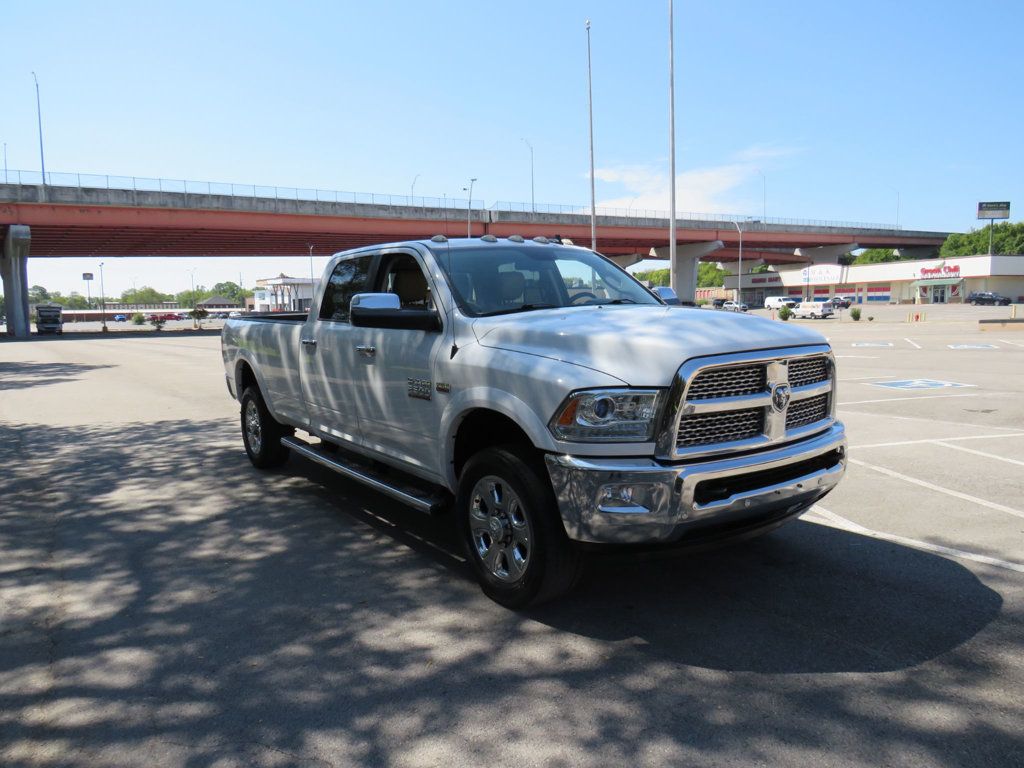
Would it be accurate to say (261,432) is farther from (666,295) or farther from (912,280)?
(912,280)

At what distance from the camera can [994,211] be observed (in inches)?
4001

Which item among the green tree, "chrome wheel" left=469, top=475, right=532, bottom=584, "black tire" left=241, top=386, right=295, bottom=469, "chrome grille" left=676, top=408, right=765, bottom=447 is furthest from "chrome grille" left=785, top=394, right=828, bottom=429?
the green tree

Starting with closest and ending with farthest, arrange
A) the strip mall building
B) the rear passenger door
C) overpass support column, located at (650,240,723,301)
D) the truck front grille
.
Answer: the truck front grille < the rear passenger door < overpass support column, located at (650,240,723,301) < the strip mall building

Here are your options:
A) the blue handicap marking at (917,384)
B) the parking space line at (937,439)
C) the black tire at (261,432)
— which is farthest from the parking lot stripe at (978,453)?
the black tire at (261,432)

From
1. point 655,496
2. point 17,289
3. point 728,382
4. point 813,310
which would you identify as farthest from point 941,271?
point 655,496

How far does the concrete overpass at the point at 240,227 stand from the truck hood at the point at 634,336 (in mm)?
45798

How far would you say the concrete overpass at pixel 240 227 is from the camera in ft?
147

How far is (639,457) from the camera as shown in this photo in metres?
3.52

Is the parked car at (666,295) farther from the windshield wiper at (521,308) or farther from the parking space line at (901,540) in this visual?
the parking space line at (901,540)

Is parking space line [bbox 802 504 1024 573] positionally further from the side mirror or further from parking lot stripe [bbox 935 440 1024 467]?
the side mirror

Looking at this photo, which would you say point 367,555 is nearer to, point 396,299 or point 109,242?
point 396,299

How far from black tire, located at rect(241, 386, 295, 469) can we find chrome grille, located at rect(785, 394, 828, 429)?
4.74 m

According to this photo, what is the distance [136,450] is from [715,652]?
24.0 feet

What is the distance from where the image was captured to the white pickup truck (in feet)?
11.5
